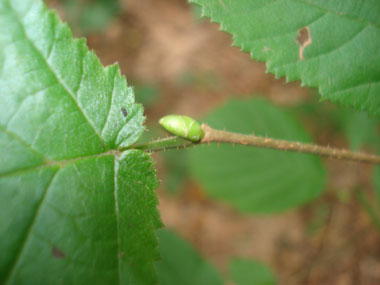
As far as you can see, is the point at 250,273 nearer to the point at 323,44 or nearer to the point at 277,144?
the point at 277,144

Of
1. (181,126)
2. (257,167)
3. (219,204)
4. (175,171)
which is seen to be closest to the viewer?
(181,126)

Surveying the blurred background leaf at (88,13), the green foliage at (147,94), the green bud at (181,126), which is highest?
the blurred background leaf at (88,13)

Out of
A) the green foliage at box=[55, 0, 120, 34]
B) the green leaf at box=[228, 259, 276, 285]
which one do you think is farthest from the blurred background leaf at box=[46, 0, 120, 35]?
the green leaf at box=[228, 259, 276, 285]

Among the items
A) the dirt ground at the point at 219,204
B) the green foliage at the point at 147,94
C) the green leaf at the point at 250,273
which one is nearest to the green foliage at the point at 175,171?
the dirt ground at the point at 219,204

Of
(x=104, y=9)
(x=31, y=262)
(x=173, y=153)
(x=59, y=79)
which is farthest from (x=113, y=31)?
(x=31, y=262)

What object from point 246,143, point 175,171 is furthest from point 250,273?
point 246,143

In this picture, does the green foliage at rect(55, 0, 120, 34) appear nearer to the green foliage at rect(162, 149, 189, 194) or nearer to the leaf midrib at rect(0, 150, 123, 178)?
the green foliage at rect(162, 149, 189, 194)

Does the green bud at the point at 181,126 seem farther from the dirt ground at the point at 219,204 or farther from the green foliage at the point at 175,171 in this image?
the green foliage at the point at 175,171
